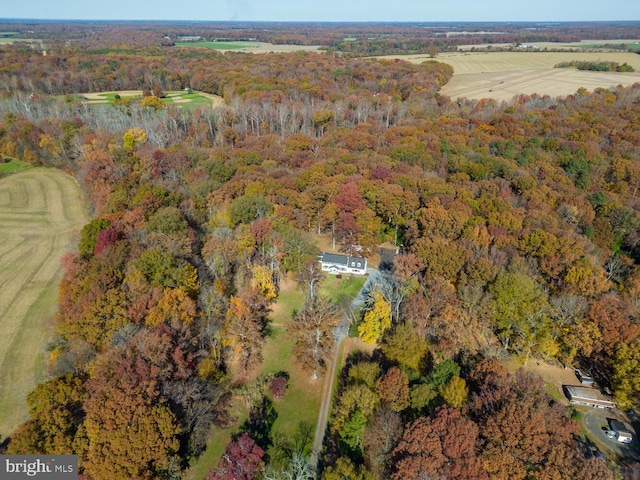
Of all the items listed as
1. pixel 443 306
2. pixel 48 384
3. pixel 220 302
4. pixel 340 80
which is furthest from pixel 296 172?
pixel 340 80

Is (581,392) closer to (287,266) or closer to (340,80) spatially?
(287,266)

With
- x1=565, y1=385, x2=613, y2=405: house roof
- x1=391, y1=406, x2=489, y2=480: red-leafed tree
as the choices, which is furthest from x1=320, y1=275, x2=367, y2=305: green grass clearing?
x1=565, y1=385, x2=613, y2=405: house roof

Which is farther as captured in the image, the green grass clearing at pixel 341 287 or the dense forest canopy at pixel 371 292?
the green grass clearing at pixel 341 287

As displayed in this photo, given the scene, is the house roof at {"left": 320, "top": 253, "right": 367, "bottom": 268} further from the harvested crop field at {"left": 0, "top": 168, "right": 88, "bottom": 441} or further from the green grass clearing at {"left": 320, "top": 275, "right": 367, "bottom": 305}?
the harvested crop field at {"left": 0, "top": 168, "right": 88, "bottom": 441}

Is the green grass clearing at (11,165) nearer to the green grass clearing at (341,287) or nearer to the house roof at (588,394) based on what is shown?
the green grass clearing at (341,287)

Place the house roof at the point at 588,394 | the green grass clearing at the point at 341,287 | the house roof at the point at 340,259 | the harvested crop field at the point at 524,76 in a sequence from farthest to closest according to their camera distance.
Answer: the harvested crop field at the point at 524,76
the house roof at the point at 340,259
the green grass clearing at the point at 341,287
the house roof at the point at 588,394

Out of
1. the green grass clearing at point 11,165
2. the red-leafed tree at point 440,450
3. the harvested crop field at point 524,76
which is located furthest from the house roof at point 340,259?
the harvested crop field at point 524,76
